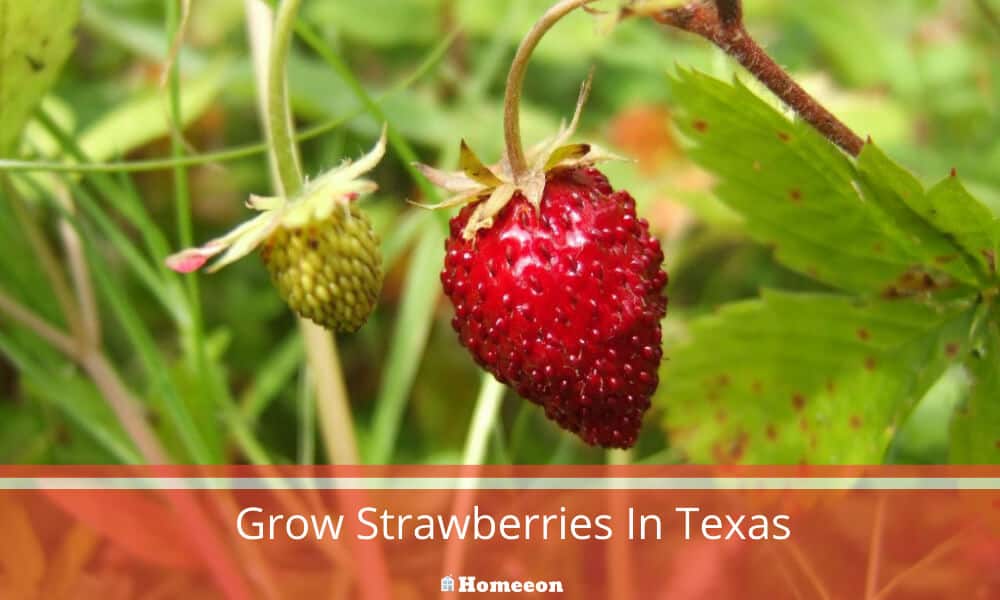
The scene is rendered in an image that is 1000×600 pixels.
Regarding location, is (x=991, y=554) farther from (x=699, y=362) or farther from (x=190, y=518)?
(x=190, y=518)

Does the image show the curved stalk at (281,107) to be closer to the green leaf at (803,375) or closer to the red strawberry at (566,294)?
the red strawberry at (566,294)

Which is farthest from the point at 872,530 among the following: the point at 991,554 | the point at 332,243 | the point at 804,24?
the point at 804,24

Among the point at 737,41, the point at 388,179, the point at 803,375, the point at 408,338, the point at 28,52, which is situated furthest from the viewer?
the point at 388,179

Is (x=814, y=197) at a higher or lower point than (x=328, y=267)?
higher

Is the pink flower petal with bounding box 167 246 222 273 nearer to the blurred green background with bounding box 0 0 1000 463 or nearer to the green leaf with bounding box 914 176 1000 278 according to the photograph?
the blurred green background with bounding box 0 0 1000 463

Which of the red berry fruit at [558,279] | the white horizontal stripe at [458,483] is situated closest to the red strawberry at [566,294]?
the red berry fruit at [558,279]

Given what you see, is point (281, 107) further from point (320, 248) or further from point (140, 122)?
point (140, 122)

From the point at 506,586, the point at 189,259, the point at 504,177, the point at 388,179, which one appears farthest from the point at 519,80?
the point at 388,179
